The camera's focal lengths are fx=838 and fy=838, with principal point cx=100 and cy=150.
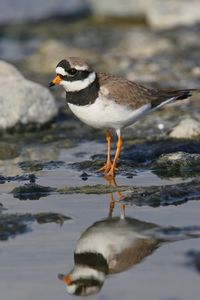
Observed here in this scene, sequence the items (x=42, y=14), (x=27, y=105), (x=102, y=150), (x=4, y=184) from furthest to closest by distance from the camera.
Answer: (x=42, y=14) → (x=27, y=105) → (x=102, y=150) → (x=4, y=184)

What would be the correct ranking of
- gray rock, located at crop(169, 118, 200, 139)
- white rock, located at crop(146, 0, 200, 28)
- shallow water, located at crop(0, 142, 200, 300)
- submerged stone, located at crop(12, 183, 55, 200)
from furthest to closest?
1. white rock, located at crop(146, 0, 200, 28)
2. gray rock, located at crop(169, 118, 200, 139)
3. submerged stone, located at crop(12, 183, 55, 200)
4. shallow water, located at crop(0, 142, 200, 300)

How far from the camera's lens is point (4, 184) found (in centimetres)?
717

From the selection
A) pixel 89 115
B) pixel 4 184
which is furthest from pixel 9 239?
pixel 89 115

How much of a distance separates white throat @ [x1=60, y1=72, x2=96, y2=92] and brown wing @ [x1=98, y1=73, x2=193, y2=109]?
124mm

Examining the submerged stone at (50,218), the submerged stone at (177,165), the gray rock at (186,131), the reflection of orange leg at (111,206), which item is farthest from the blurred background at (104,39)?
the submerged stone at (50,218)

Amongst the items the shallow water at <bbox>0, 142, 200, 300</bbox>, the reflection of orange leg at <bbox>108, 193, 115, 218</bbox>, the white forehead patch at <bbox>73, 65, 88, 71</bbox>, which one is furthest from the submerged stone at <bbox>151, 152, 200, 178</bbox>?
the white forehead patch at <bbox>73, 65, 88, 71</bbox>

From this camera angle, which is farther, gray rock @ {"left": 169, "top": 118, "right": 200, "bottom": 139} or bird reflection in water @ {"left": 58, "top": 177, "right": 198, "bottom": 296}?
gray rock @ {"left": 169, "top": 118, "right": 200, "bottom": 139}

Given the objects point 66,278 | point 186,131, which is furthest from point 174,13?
point 66,278

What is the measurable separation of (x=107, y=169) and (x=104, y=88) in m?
0.74

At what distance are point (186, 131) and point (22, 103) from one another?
1.90 metres

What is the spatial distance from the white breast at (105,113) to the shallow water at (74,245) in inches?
20.0

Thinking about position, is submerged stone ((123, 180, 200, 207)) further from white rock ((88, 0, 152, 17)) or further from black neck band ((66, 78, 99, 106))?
white rock ((88, 0, 152, 17))

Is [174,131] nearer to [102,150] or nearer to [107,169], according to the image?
[102,150]

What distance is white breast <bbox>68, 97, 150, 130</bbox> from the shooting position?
734cm
